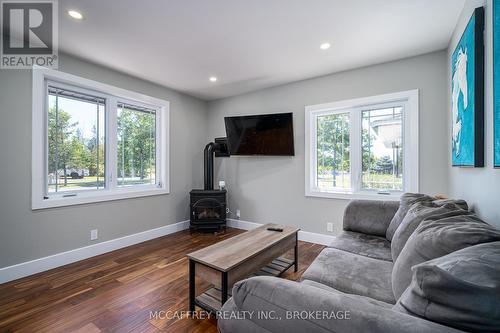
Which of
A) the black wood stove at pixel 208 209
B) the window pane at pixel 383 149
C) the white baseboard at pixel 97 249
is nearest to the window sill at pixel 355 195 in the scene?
the window pane at pixel 383 149

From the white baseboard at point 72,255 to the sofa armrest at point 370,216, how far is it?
297 centimetres

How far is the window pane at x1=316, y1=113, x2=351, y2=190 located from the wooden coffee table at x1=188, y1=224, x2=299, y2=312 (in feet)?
4.76

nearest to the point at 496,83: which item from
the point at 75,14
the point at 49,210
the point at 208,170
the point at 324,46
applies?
the point at 324,46

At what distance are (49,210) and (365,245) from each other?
11.3ft

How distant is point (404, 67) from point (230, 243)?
119 inches

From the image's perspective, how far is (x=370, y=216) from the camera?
2350mm

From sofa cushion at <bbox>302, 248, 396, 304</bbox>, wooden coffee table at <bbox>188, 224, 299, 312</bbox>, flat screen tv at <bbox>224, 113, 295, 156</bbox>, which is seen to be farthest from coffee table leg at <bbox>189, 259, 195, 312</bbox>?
flat screen tv at <bbox>224, 113, 295, 156</bbox>

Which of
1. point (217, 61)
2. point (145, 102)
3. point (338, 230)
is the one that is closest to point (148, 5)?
point (217, 61)

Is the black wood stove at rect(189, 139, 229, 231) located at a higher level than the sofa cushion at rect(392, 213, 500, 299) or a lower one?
lower

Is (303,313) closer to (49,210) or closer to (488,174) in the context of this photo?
(488,174)

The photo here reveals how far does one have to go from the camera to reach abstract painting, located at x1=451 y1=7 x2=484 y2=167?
57.7 inches

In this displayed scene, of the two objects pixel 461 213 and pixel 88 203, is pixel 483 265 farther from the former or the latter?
pixel 88 203

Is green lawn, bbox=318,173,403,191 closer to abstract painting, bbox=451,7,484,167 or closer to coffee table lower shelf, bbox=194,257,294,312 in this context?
abstract painting, bbox=451,7,484,167

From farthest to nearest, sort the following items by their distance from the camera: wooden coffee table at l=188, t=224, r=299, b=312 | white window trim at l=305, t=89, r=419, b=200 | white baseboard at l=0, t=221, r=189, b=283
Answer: white window trim at l=305, t=89, r=419, b=200
white baseboard at l=0, t=221, r=189, b=283
wooden coffee table at l=188, t=224, r=299, b=312
